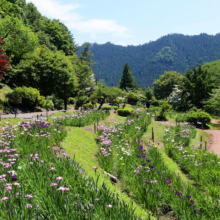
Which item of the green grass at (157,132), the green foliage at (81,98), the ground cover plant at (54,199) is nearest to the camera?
the ground cover plant at (54,199)

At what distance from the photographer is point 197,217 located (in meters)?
2.83

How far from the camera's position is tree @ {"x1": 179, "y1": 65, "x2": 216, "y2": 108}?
24.2 m

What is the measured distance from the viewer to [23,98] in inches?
721

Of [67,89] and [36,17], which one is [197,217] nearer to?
[67,89]

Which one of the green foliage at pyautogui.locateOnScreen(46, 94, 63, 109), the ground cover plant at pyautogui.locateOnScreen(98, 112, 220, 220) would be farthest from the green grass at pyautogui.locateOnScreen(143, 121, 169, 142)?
the green foliage at pyautogui.locateOnScreen(46, 94, 63, 109)

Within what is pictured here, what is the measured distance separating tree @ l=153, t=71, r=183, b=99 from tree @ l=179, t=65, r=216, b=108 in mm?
26478

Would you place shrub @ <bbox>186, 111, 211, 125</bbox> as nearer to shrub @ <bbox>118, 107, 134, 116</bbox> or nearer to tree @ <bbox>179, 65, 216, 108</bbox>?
shrub @ <bbox>118, 107, 134, 116</bbox>

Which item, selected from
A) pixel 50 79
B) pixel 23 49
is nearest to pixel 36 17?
pixel 23 49

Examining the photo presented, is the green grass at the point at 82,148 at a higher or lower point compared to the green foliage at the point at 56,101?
lower

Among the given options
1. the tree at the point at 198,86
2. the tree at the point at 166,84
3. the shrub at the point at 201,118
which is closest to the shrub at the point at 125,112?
the shrub at the point at 201,118

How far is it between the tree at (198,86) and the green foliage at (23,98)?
22100 millimetres

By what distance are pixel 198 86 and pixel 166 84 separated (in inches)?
1168

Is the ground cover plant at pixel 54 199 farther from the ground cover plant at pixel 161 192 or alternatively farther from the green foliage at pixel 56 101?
the green foliage at pixel 56 101

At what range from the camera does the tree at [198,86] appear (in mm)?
24203
